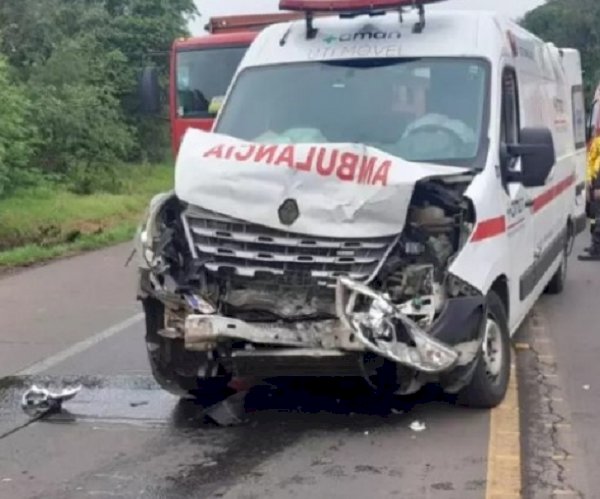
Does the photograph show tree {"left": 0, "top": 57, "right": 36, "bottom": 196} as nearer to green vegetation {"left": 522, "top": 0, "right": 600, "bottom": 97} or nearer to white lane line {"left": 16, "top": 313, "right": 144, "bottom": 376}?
white lane line {"left": 16, "top": 313, "right": 144, "bottom": 376}

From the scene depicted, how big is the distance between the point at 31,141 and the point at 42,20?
9220mm

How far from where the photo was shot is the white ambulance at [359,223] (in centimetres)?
681

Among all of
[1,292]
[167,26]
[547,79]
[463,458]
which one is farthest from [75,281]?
[167,26]

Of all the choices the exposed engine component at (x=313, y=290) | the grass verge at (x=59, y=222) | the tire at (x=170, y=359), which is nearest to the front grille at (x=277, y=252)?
the exposed engine component at (x=313, y=290)

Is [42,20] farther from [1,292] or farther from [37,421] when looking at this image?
[37,421]

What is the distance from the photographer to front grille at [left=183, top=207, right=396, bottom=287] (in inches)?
271

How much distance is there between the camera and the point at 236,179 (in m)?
7.05

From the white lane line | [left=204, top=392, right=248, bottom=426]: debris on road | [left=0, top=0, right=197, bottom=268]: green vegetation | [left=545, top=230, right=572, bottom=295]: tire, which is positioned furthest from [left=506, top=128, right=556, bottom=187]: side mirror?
[left=0, top=0, right=197, bottom=268]: green vegetation

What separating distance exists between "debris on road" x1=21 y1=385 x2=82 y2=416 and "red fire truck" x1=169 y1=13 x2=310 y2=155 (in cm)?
1235

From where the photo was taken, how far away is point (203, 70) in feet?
66.9

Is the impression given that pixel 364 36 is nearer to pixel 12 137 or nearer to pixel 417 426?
pixel 417 426

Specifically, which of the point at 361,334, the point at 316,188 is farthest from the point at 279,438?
the point at 316,188

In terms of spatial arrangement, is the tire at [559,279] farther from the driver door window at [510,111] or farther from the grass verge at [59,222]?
the grass verge at [59,222]

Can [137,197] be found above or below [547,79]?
below
